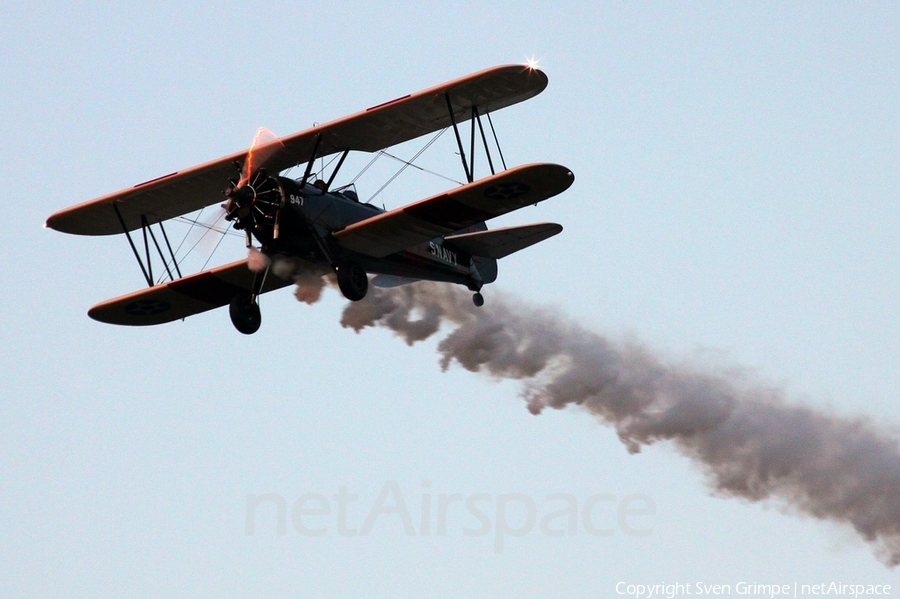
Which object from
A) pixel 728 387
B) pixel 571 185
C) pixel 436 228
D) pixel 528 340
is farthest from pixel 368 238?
pixel 728 387

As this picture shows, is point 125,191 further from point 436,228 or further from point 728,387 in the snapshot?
point 728,387

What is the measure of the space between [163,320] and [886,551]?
40.9 ft

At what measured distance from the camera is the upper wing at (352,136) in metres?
28.3

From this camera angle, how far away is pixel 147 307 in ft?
102

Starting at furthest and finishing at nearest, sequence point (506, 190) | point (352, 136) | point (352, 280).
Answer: point (352, 136) → point (352, 280) → point (506, 190)

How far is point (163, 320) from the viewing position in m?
31.5

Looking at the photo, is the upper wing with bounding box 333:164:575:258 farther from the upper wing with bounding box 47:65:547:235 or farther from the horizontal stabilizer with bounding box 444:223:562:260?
the horizontal stabilizer with bounding box 444:223:562:260

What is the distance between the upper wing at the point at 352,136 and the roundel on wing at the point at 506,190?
1717 mm

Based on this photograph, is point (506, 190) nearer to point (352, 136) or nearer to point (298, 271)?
point (352, 136)

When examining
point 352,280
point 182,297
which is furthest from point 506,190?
point 182,297

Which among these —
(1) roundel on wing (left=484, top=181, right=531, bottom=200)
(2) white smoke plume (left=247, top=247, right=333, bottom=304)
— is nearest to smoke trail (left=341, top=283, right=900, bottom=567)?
(2) white smoke plume (left=247, top=247, right=333, bottom=304)

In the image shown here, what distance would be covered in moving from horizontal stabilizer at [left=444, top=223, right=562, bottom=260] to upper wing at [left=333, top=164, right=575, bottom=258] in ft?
8.97

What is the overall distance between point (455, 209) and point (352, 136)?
2231mm

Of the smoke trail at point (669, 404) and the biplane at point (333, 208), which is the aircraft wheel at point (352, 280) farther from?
the smoke trail at point (669, 404)
